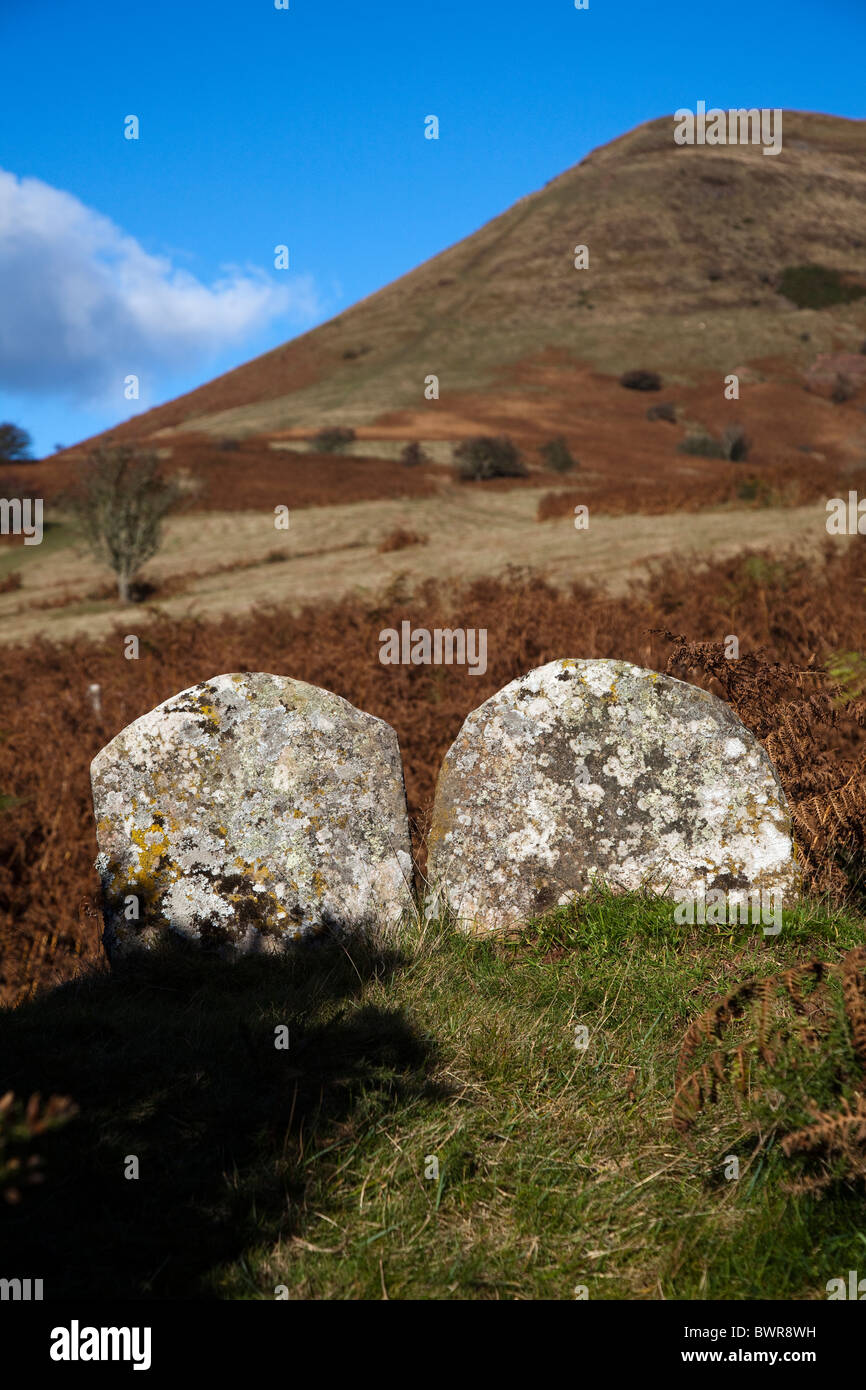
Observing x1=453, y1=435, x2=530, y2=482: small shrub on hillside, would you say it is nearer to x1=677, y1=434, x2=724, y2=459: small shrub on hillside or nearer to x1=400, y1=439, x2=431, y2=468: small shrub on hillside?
x1=400, y1=439, x2=431, y2=468: small shrub on hillside

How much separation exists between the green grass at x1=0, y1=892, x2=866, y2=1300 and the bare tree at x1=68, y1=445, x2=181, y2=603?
758 inches

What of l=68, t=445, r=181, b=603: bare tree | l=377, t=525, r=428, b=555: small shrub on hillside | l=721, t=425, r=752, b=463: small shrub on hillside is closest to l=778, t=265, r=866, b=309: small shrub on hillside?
l=721, t=425, r=752, b=463: small shrub on hillside

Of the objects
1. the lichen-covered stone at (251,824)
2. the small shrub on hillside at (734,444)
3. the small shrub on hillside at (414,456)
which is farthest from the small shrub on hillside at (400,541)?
the small shrub on hillside at (734,444)

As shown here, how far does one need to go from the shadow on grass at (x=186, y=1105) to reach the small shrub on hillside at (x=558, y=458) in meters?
39.3

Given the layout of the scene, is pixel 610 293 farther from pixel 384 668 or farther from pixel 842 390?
pixel 384 668

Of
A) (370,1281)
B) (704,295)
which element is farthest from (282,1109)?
(704,295)

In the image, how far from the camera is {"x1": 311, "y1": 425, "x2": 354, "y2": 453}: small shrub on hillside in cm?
4700

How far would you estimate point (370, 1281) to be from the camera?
2.46 meters

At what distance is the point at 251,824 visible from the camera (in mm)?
4520

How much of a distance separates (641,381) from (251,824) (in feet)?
212

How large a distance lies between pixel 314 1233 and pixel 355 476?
33607 millimetres

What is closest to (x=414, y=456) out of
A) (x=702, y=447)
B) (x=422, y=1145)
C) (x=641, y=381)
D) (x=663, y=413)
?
(x=702, y=447)

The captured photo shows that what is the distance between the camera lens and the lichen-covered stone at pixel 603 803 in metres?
4.36
